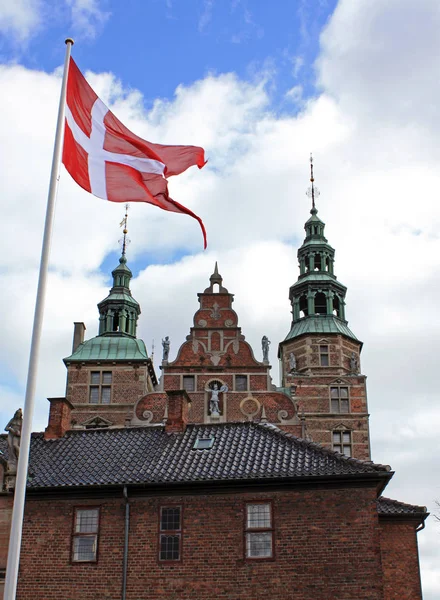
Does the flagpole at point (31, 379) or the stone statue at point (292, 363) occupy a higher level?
the stone statue at point (292, 363)

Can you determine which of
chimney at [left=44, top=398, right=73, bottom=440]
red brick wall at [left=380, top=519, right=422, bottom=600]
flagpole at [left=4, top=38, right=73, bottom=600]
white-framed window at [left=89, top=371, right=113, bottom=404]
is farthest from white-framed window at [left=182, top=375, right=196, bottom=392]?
flagpole at [left=4, top=38, right=73, bottom=600]

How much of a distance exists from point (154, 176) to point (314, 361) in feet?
117

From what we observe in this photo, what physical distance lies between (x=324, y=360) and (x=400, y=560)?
25.7m

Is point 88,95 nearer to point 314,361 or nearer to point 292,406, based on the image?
point 292,406

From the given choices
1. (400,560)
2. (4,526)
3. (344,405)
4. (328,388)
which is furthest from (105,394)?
(400,560)

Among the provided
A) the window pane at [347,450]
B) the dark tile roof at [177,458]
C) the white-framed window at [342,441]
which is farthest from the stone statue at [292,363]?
the dark tile roof at [177,458]

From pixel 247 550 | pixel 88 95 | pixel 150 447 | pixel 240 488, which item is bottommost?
pixel 247 550

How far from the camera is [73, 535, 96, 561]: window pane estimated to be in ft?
77.4

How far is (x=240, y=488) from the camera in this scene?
23797mm

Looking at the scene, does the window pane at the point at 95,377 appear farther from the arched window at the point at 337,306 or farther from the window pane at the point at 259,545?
the window pane at the point at 259,545

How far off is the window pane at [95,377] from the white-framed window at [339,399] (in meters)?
14.0

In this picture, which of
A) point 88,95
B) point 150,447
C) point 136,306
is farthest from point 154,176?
point 136,306

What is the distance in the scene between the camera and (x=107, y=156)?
1605 centimetres

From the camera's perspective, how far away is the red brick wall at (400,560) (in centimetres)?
2506
